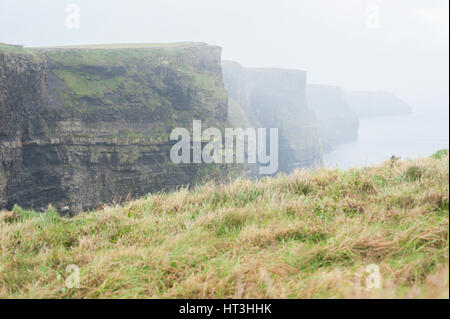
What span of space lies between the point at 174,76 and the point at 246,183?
6698cm

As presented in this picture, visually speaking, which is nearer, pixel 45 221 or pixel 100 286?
pixel 100 286

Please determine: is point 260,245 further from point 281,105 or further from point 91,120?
point 281,105

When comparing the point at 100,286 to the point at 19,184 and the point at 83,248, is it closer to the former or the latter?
the point at 83,248

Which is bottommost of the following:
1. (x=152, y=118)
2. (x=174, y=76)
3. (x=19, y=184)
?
(x=19, y=184)

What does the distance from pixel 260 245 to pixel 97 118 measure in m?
55.5

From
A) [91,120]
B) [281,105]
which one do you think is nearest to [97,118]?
[91,120]

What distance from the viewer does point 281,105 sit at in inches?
5684

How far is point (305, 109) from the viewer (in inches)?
5778

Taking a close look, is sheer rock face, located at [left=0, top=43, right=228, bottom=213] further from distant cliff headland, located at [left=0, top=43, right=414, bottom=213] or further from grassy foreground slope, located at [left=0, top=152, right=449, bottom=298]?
grassy foreground slope, located at [left=0, top=152, right=449, bottom=298]

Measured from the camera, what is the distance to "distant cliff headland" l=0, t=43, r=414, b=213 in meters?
45.4

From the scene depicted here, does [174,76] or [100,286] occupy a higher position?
[174,76]

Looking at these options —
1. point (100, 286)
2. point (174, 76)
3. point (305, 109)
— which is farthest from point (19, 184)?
point (305, 109)
